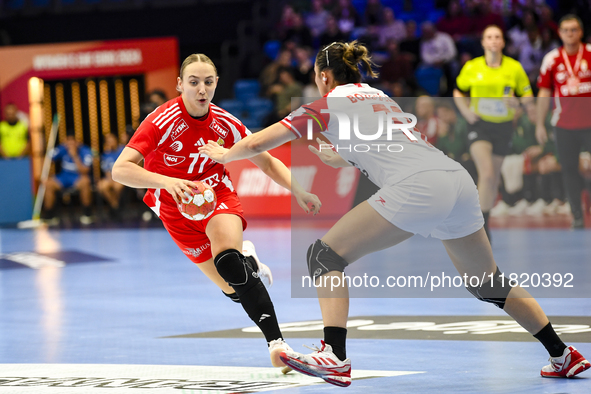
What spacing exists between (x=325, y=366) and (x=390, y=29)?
13.7m

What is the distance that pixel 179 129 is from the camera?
4793 mm

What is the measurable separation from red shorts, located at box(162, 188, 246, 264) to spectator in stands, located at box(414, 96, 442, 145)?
278 inches

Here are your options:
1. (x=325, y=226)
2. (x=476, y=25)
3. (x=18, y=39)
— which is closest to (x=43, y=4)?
(x=18, y=39)

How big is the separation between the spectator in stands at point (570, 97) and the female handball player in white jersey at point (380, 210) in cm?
616

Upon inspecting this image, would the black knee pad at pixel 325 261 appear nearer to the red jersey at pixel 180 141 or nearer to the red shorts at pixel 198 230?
the red shorts at pixel 198 230

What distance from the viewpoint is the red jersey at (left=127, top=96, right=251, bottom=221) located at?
4.71m

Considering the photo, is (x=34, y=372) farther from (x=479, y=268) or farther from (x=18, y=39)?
(x=18, y=39)

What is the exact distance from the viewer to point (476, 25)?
15.9 metres

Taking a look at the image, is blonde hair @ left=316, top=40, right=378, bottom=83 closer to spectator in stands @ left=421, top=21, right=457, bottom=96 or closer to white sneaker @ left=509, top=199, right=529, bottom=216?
white sneaker @ left=509, top=199, right=529, bottom=216

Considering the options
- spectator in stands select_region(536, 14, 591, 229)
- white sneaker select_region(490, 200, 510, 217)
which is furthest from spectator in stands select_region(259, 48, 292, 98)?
spectator in stands select_region(536, 14, 591, 229)

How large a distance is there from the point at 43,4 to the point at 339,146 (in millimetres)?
19525

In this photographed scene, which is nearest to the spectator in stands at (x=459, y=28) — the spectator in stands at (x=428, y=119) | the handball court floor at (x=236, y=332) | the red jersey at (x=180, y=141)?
the spectator in stands at (x=428, y=119)

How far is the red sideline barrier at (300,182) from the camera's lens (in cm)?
1300

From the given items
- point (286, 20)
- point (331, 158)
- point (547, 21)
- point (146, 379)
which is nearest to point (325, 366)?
point (146, 379)
